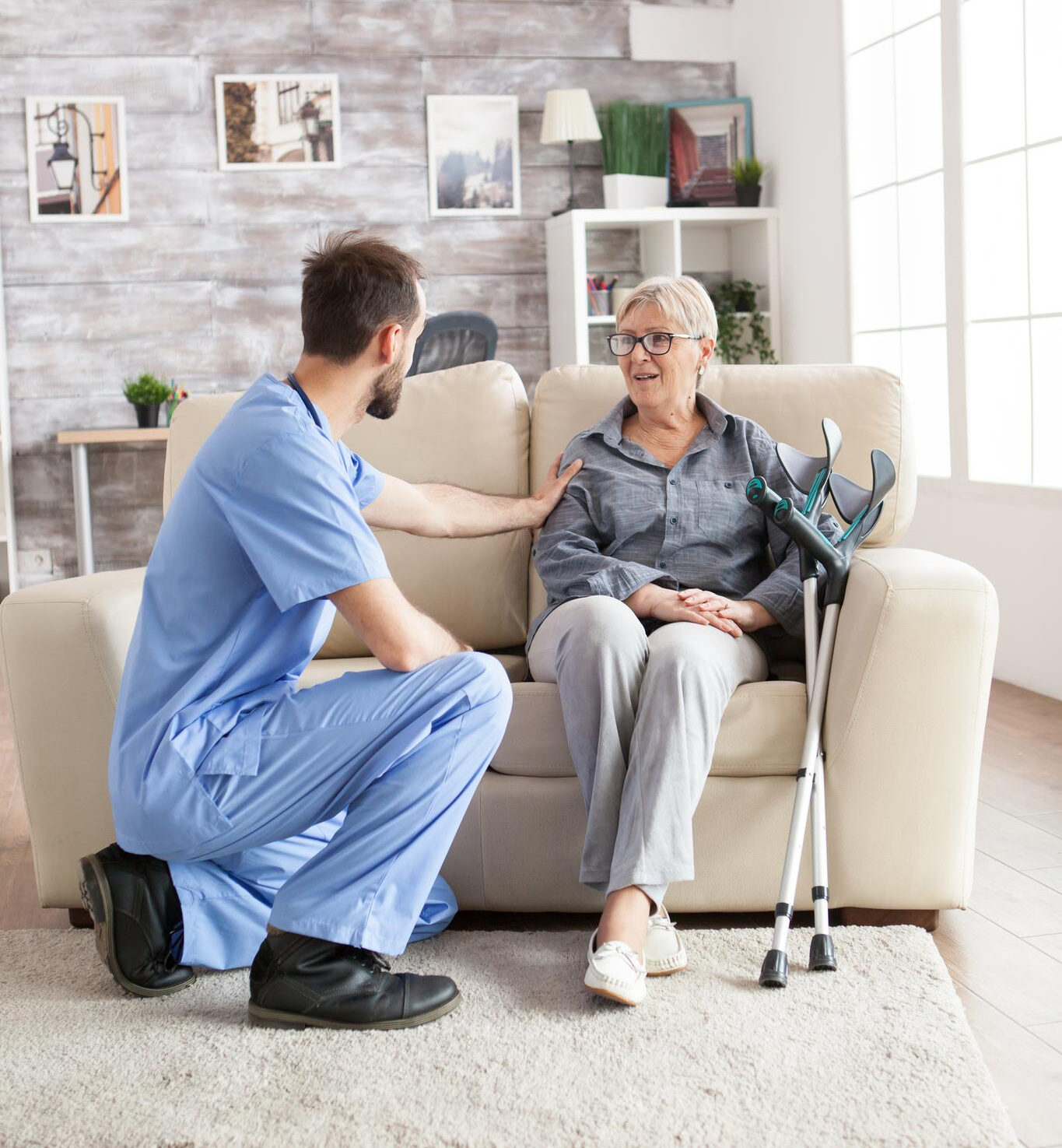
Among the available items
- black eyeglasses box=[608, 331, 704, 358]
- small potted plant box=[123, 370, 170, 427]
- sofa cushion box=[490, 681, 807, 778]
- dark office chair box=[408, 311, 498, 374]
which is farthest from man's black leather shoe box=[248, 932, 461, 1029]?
small potted plant box=[123, 370, 170, 427]

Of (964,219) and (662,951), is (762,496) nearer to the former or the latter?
(662,951)

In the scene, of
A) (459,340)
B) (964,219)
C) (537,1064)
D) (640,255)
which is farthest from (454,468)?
(640,255)

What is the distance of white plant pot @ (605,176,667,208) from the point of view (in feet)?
17.9

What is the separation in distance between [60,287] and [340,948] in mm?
4242

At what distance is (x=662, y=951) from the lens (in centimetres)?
195

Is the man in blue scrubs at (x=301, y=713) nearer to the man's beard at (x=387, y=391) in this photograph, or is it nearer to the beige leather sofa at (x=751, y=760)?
the man's beard at (x=387, y=391)

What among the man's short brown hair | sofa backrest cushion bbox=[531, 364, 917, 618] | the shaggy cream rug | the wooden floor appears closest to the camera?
the shaggy cream rug

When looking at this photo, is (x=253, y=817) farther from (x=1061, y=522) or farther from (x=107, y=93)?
(x=107, y=93)

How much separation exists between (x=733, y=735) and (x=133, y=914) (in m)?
0.96

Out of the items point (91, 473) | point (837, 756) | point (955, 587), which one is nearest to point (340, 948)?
point (837, 756)

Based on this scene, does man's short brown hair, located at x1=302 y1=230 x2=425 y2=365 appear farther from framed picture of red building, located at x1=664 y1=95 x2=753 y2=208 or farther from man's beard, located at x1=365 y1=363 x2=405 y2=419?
framed picture of red building, located at x1=664 y1=95 x2=753 y2=208

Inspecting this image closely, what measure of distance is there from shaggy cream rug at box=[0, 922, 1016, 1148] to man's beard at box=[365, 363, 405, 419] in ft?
2.81

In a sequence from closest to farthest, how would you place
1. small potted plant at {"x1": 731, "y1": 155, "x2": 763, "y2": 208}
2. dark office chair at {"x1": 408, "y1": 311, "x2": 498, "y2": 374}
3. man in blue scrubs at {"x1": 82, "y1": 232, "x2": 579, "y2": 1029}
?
man in blue scrubs at {"x1": 82, "y1": 232, "x2": 579, "y2": 1029}
dark office chair at {"x1": 408, "y1": 311, "x2": 498, "y2": 374}
small potted plant at {"x1": 731, "y1": 155, "x2": 763, "y2": 208}

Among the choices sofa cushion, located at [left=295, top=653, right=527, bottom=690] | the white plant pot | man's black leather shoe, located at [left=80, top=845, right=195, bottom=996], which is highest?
the white plant pot
